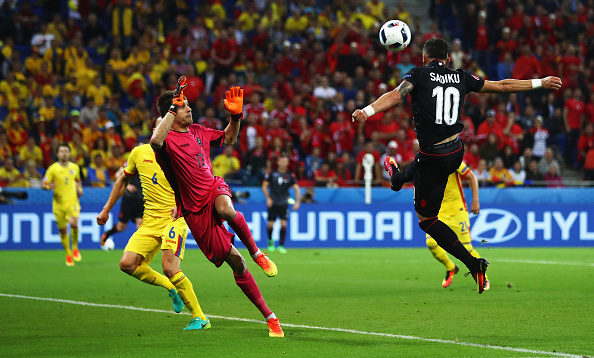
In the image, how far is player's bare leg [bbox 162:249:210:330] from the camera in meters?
8.82

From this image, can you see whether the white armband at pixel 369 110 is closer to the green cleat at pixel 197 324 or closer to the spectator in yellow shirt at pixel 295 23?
the green cleat at pixel 197 324

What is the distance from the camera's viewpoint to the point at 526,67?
2489 cm

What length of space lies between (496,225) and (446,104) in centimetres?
1312

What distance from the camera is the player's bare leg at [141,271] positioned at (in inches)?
362

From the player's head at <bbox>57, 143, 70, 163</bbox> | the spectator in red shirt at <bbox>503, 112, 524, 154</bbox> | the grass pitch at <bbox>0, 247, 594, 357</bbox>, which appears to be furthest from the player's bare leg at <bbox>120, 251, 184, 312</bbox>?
the spectator in red shirt at <bbox>503, 112, 524, 154</bbox>

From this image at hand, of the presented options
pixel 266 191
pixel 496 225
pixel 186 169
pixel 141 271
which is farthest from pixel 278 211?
pixel 186 169

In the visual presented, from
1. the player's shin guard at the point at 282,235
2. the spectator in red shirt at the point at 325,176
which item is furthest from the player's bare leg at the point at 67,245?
the spectator in red shirt at the point at 325,176

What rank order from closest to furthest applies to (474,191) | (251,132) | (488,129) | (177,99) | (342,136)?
1. (177,99)
2. (474,191)
3. (251,132)
4. (342,136)
5. (488,129)

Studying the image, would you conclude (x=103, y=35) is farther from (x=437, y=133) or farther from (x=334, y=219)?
(x=437, y=133)

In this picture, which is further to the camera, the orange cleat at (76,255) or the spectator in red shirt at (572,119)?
the spectator in red shirt at (572,119)

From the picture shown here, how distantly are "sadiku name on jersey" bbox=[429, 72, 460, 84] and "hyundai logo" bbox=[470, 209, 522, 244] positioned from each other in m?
12.7

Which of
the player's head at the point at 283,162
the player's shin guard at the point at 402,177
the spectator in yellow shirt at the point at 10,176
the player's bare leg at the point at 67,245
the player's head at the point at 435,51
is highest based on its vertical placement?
the player's head at the point at 435,51

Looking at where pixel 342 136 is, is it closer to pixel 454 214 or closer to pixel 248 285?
pixel 454 214

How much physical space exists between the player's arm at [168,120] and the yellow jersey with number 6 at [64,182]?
10167mm
